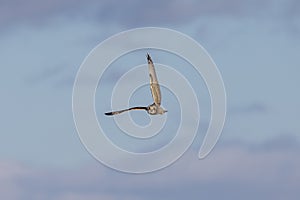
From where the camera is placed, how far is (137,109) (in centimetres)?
16088

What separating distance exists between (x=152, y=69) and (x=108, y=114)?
908 centimetres

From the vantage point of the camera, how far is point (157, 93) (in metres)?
160

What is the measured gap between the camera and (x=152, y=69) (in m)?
160

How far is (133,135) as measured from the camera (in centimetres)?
16925

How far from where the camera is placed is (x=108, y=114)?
164375mm

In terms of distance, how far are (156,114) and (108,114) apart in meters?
7.93

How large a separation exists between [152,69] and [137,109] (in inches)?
211

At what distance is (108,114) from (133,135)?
21.1 feet

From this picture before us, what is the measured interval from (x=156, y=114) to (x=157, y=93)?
2.66 m

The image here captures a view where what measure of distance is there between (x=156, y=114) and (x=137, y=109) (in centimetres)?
292

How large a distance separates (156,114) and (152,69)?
5.59m
